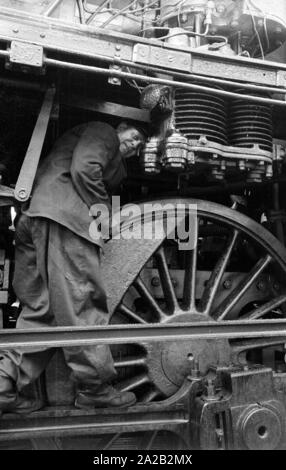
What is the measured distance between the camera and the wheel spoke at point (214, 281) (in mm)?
3143

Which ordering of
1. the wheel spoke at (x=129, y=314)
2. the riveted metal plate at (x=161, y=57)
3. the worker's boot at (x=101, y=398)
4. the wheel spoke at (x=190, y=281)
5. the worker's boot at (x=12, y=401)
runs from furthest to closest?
the wheel spoke at (x=190, y=281) < the wheel spoke at (x=129, y=314) < the worker's boot at (x=101, y=398) < the worker's boot at (x=12, y=401) < the riveted metal plate at (x=161, y=57)

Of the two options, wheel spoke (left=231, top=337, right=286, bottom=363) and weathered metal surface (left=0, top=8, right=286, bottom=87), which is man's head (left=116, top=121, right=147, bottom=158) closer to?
weathered metal surface (left=0, top=8, right=286, bottom=87)

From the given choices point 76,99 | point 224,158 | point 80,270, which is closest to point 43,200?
point 80,270

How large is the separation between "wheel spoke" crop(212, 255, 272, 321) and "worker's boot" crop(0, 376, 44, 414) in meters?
1.20

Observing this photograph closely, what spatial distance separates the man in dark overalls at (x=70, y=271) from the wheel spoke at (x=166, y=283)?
547mm

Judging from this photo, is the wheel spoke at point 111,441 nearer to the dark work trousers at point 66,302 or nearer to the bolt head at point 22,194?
the dark work trousers at point 66,302

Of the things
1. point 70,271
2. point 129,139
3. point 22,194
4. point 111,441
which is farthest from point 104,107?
point 111,441

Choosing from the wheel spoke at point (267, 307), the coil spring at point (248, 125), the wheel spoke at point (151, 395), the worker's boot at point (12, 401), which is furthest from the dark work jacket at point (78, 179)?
the wheel spoke at point (267, 307)

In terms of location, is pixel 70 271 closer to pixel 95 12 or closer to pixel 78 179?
pixel 78 179

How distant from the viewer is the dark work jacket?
259cm

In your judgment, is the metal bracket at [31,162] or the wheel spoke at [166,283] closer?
the metal bracket at [31,162]

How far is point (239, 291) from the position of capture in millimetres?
3260

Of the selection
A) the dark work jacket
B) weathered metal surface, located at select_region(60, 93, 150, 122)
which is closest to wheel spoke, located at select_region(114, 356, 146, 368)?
the dark work jacket

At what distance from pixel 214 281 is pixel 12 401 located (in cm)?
136
